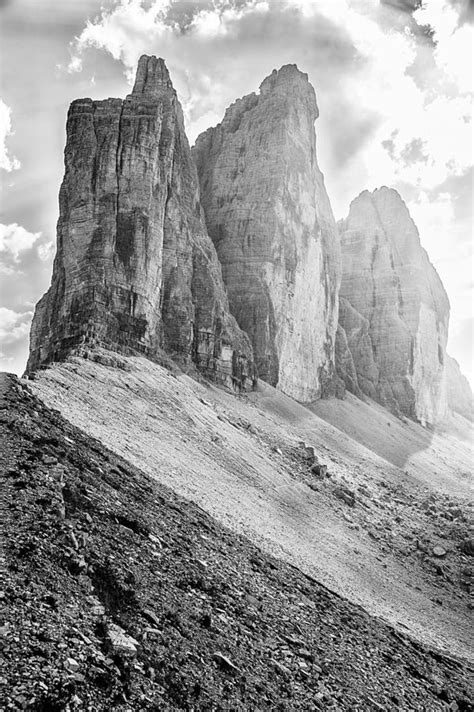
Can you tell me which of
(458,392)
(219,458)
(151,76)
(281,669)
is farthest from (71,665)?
(458,392)

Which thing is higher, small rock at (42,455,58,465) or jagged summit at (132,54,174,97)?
jagged summit at (132,54,174,97)

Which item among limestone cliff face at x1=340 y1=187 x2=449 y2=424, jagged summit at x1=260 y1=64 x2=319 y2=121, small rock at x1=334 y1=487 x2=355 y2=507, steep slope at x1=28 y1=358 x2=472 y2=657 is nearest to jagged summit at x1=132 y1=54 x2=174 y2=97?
jagged summit at x1=260 y1=64 x2=319 y2=121

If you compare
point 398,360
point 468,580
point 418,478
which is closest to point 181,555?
point 468,580

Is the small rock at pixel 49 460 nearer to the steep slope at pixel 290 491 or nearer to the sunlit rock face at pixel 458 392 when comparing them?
the steep slope at pixel 290 491

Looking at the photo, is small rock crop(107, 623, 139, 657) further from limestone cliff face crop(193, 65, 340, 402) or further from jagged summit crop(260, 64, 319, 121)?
jagged summit crop(260, 64, 319, 121)

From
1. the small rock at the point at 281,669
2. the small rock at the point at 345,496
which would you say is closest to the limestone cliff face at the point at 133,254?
the small rock at the point at 345,496

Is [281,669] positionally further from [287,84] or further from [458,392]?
[458,392]
